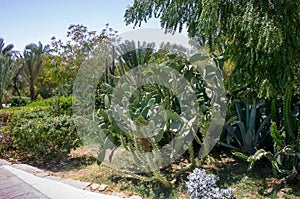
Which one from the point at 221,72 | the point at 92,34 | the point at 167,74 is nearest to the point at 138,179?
the point at 167,74

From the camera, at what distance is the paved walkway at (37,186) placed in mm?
3830

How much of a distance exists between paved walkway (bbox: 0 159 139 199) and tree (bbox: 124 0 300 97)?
2157mm

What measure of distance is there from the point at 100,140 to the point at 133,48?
263 cm

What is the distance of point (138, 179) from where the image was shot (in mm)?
4332

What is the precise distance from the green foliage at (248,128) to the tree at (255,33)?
1147 mm

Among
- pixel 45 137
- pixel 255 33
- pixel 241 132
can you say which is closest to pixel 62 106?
pixel 45 137

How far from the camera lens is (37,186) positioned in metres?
4.17

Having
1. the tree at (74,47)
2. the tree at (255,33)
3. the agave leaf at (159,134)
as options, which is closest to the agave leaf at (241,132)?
the tree at (255,33)

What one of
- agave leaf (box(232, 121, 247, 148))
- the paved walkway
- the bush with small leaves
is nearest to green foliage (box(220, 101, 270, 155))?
agave leaf (box(232, 121, 247, 148))

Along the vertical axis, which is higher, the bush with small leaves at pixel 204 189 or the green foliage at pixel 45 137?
the green foliage at pixel 45 137

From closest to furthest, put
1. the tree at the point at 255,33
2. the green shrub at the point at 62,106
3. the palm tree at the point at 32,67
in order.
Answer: the tree at the point at 255,33 → the green shrub at the point at 62,106 → the palm tree at the point at 32,67

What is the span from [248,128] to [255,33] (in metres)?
2.22

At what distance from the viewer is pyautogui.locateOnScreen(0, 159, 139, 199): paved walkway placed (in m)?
3.83

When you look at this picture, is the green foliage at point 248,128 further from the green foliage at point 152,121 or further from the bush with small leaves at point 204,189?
the bush with small leaves at point 204,189
